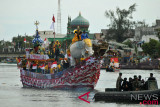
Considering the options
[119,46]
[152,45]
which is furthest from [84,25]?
[152,45]

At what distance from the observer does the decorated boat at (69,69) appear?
44.2 metres

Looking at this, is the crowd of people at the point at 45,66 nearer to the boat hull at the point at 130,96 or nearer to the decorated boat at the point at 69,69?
the decorated boat at the point at 69,69

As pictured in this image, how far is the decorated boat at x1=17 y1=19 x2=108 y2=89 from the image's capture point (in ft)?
145

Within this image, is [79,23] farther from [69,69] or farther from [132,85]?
[132,85]

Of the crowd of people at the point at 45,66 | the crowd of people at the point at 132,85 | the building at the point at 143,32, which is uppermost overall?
the building at the point at 143,32

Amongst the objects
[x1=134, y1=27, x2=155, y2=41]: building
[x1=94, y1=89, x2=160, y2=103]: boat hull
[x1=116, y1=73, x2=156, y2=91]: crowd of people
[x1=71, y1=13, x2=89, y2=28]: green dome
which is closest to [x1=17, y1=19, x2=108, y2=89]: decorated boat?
[x1=116, y1=73, x2=156, y2=91]: crowd of people

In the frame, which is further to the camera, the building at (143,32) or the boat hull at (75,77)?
the building at (143,32)

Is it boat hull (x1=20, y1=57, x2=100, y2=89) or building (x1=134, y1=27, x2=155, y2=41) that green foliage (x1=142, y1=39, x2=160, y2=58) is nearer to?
building (x1=134, y1=27, x2=155, y2=41)

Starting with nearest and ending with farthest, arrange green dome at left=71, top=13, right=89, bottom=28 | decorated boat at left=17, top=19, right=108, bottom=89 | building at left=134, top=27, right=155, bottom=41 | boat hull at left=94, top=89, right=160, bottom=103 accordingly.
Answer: boat hull at left=94, top=89, right=160, bottom=103
decorated boat at left=17, top=19, right=108, bottom=89
green dome at left=71, top=13, right=89, bottom=28
building at left=134, top=27, right=155, bottom=41

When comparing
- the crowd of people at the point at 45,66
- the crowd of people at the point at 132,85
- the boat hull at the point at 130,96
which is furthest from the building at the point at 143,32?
the boat hull at the point at 130,96

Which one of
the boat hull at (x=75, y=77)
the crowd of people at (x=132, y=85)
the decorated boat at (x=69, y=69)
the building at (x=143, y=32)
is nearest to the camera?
the crowd of people at (x=132, y=85)

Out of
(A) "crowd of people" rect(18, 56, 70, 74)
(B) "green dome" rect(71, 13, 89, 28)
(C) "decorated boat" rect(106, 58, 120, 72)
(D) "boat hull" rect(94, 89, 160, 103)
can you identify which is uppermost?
(B) "green dome" rect(71, 13, 89, 28)

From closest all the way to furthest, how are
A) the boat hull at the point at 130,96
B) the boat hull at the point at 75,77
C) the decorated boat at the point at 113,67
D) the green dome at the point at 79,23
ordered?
1. the boat hull at the point at 130,96
2. the boat hull at the point at 75,77
3. the decorated boat at the point at 113,67
4. the green dome at the point at 79,23

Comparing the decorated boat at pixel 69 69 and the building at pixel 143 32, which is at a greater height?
the building at pixel 143 32
